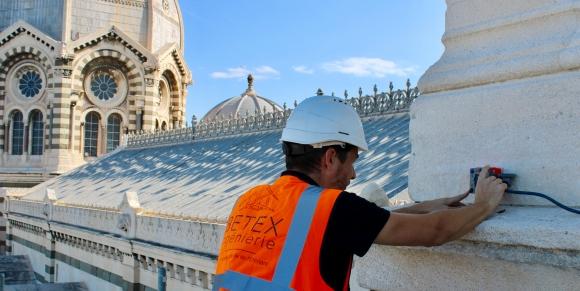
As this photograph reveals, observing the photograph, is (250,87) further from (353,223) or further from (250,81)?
(353,223)

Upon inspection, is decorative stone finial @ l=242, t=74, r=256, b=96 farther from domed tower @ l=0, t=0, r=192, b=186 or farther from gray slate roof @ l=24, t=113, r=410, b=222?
gray slate roof @ l=24, t=113, r=410, b=222

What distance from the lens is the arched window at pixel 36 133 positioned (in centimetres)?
3681

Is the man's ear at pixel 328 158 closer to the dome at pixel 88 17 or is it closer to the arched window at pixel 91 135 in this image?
the dome at pixel 88 17

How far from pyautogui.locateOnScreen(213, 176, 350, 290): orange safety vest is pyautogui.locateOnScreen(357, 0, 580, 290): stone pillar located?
0.52m

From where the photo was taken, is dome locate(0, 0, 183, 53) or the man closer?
the man

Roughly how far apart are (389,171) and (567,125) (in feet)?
34.6


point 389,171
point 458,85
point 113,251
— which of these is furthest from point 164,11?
point 458,85

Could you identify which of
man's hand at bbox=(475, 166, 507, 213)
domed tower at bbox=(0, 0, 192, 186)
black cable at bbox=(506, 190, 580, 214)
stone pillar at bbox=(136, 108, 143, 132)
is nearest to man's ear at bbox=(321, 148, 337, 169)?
man's hand at bbox=(475, 166, 507, 213)

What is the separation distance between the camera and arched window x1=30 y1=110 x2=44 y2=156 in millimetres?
36812

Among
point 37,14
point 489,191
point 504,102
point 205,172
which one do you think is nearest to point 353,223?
point 489,191

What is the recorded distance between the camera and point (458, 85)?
306cm

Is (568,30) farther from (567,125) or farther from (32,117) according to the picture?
(32,117)

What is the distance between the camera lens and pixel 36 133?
37.0 metres

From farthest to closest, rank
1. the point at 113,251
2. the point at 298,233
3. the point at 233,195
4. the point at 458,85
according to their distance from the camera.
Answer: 1. the point at 113,251
2. the point at 233,195
3. the point at 458,85
4. the point at 298,233
